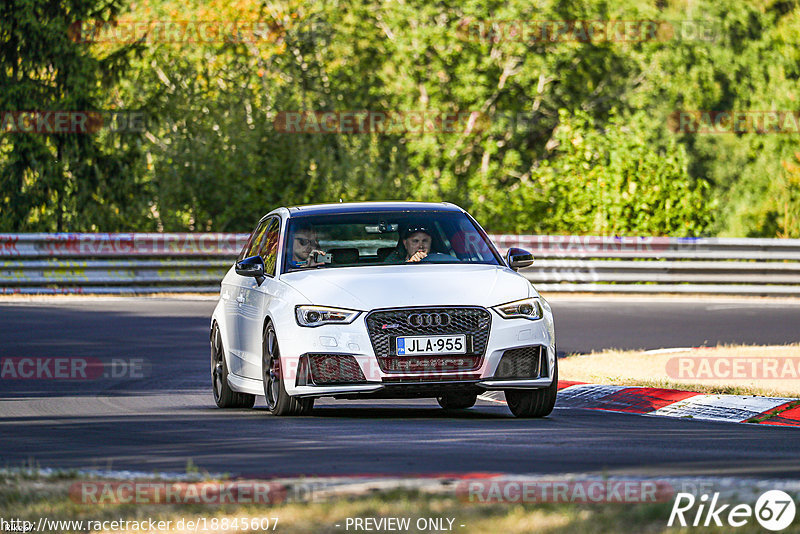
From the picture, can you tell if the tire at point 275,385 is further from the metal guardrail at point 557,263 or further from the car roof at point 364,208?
the metal guardrail at point 557,263

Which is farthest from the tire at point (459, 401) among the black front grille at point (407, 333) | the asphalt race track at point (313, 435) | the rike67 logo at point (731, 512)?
the rike67 logo at point (731, 512)

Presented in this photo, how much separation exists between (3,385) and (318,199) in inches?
786

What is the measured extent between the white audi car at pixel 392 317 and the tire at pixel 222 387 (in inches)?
21.3

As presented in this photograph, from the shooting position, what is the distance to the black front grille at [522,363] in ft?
37.1

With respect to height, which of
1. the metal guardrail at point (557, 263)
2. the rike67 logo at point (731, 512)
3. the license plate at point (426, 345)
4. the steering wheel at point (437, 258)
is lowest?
the metal guardrail at point (557, 263)

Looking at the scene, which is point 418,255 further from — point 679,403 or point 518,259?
point 679,403

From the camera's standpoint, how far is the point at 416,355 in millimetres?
11141

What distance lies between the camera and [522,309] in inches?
450

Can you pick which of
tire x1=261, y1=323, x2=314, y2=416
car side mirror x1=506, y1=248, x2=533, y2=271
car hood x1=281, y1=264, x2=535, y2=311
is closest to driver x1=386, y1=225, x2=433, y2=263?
car hood x1=281, y1=264, x2=535, y2=311

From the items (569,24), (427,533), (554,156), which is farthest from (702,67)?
(427,533)

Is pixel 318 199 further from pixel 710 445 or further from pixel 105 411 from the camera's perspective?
pixel 710 445

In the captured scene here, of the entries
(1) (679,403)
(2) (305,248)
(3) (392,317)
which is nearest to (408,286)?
(3) (392,317)

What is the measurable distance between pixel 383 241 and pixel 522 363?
164cm

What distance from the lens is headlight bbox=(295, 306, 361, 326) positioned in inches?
441
